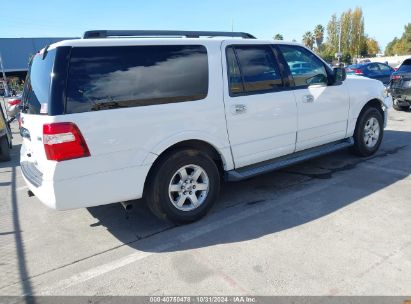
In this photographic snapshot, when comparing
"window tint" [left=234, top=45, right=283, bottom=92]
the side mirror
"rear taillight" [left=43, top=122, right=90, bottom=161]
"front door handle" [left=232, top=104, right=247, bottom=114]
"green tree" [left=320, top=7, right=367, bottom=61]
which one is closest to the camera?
"rear taillight" [left=43, top=122, right=90, bottom=161]

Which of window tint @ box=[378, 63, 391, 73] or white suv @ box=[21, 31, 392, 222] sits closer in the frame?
white suv @ box=[21, 31, 392, 222]

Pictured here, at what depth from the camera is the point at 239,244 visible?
335 cm

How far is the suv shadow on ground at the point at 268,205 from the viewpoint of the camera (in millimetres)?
3562

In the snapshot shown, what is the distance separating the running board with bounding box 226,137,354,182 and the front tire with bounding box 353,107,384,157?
0.21 m

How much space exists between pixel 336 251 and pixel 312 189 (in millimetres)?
1541

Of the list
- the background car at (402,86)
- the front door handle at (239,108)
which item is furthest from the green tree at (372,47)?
the front door handle at (239,108)

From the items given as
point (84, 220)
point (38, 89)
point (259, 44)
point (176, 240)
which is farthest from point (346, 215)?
point (38, 89)

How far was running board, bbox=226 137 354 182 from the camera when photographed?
406 centimetres

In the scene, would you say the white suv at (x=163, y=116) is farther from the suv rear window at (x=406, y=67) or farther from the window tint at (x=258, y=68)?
the suv rear window at (x=406, y=67)

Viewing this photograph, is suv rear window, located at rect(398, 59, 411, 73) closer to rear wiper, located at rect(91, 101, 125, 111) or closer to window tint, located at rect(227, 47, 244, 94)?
window tint, located at rect(227, 47, 244, 94)

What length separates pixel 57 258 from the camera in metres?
3.30

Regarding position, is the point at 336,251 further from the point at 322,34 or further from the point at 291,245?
the point at 322,34

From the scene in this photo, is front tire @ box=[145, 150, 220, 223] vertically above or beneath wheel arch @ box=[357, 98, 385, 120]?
beneath

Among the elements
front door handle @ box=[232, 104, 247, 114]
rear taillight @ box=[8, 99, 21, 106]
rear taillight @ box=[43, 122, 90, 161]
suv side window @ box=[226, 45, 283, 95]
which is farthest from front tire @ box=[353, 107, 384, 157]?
rear taillight @ box=[8, 99, 21, 106]
